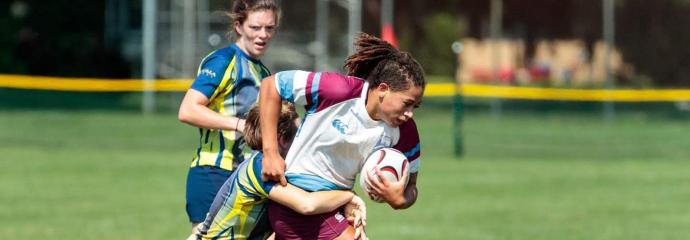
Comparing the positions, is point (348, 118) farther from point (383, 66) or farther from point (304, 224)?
→ point (304, 224)

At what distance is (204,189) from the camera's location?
283 inches

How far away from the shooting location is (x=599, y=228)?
1175cm

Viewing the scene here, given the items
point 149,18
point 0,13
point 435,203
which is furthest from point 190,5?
point 435,203

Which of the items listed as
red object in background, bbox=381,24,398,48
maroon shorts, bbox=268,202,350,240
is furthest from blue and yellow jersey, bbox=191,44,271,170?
red object in background, bbox=381,24,398,48

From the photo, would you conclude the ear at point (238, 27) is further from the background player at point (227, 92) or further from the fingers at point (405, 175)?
the fingers at point (405, 175)

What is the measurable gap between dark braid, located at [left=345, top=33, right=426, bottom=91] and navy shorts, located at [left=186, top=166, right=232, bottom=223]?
1338 mm

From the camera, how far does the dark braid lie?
592cm

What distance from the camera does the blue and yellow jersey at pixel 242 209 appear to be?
6.20 metres

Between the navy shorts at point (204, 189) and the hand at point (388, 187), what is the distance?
57.7 inches

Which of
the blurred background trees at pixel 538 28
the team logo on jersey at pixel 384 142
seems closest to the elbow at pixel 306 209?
the team logo on jersey at pixel 384 142

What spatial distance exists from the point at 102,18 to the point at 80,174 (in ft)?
68.6

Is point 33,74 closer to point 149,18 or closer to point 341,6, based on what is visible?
point 149,18

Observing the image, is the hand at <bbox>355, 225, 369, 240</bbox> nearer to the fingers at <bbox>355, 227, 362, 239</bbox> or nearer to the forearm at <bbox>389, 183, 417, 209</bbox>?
the fingers at <bbox>355, 227, 362, 239</bbox>

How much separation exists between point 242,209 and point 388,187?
81cm
